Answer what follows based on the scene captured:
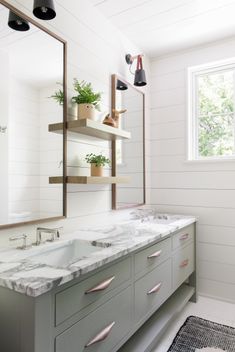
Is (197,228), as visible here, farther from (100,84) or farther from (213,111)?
(100,84)

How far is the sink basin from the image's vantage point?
1505 millimetres

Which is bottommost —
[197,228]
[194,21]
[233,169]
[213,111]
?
[197,228]

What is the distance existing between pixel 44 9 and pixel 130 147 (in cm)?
139

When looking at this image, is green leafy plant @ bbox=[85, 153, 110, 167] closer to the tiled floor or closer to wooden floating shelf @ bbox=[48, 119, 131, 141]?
wooden floating shelf @ bbox=[48, 119, 131, 141]

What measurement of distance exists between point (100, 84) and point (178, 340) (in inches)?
81.6

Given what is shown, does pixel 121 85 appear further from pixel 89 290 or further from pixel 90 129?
pixel 89 290

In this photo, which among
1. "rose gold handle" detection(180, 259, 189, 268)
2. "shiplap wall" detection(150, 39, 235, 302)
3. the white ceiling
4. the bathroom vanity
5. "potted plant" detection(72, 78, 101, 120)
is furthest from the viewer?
"shiplap wall" detection(150, 39, 235, 302)

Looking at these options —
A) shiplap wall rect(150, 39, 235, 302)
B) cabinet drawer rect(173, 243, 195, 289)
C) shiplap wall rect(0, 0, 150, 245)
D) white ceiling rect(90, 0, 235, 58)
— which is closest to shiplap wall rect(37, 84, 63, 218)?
shiplap wall rect(0, 0, 150, 245)

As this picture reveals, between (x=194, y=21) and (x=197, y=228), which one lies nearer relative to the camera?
(x=194, y=21)

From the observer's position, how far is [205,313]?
240 cm

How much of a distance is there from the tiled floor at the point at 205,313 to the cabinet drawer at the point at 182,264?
313 mm

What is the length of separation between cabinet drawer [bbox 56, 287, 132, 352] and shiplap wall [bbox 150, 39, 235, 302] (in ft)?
4.74

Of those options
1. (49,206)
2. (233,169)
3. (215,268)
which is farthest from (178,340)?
(233,169)

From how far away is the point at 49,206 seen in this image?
170 centimetres
